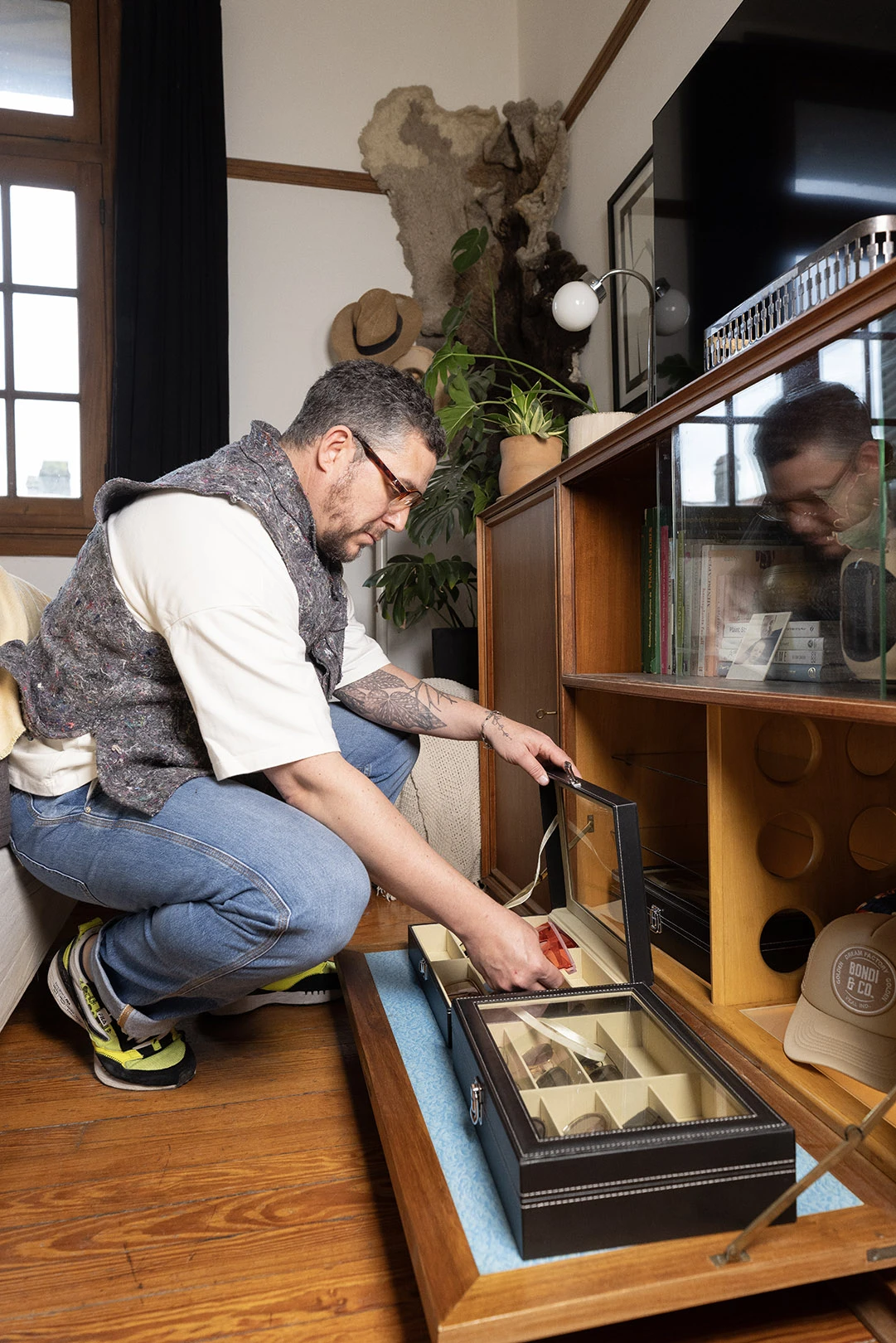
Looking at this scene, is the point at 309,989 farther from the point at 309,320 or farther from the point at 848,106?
the point at 309,320

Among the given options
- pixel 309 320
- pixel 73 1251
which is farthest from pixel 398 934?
pixel 309 320

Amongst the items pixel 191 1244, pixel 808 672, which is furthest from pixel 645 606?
pixel 191 1244

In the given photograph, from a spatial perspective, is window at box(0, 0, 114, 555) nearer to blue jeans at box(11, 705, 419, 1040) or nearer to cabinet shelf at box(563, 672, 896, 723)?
blue jeans at box(11, 705, 419, 1040)

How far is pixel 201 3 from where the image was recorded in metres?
3.00

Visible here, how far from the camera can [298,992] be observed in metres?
1.47

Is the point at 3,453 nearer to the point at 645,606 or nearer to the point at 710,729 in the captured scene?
the point at 645,606

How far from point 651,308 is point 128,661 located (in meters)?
1.35

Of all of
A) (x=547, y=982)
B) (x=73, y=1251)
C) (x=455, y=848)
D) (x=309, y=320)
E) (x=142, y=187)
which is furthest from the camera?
(x=309, y=320)

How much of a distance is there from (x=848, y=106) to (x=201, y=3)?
8.71 feet

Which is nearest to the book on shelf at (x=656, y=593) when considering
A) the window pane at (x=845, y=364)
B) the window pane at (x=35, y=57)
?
the window pane at (x=845, y=364)

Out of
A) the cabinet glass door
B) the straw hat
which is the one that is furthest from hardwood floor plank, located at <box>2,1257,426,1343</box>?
the straw hat

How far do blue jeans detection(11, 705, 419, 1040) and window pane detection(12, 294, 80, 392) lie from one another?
7.49 ft

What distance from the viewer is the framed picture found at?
2293 mm

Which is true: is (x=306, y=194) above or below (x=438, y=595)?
above
